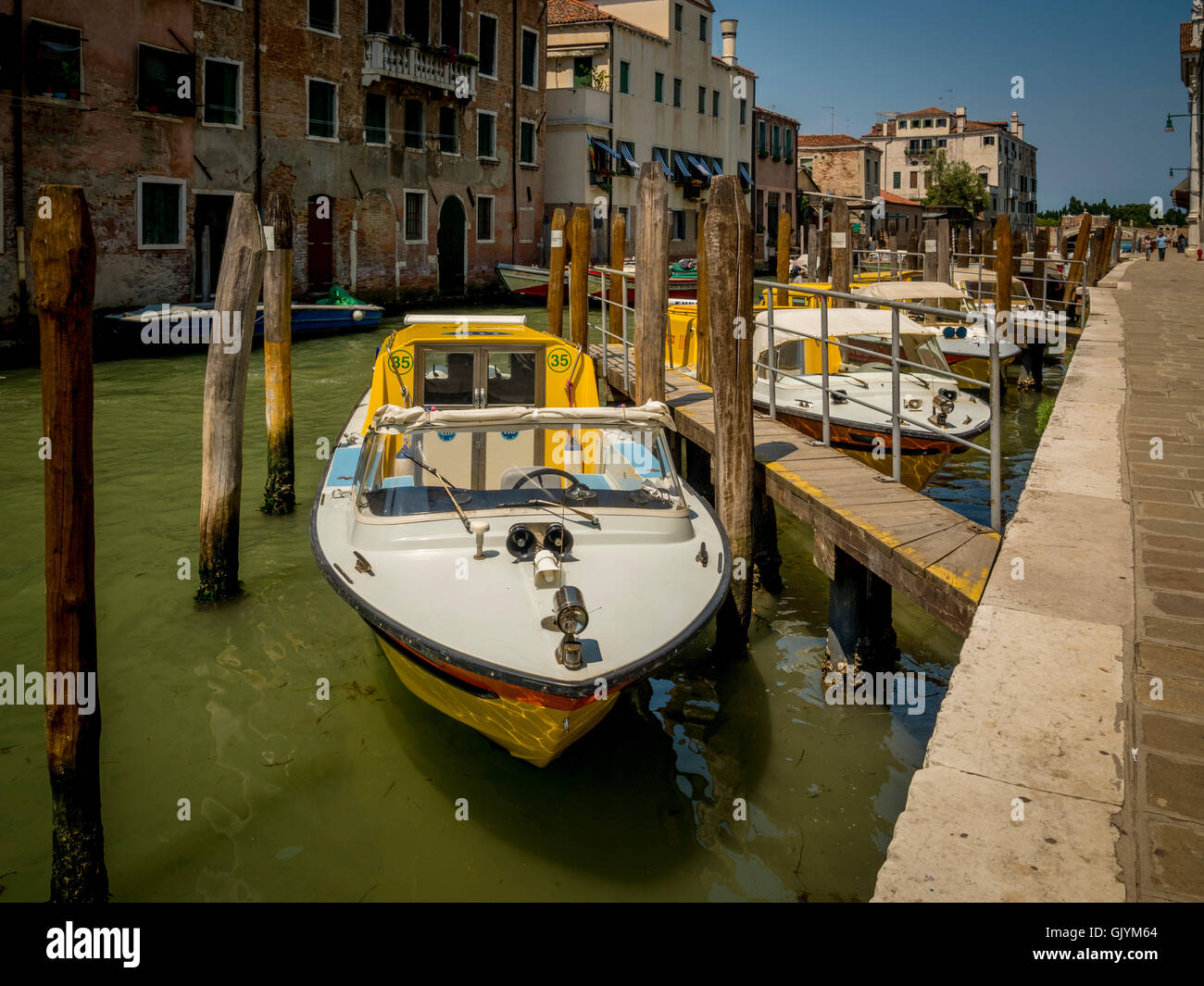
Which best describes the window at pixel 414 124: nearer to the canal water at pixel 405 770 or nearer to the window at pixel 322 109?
the window at pixel 322 109

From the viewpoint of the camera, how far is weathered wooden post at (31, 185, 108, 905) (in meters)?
3.86

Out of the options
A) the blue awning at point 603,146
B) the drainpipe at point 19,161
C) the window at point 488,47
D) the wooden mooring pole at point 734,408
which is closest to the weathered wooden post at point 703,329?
the wooden mooring pole at point 734,408

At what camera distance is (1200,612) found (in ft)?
13.6

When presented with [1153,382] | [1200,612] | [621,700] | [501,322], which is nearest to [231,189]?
[501,322]

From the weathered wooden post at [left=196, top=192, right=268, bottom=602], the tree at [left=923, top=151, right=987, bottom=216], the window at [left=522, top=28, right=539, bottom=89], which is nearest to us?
the weathered wooden post at [left=196, top=192, right=268, bottom=602]

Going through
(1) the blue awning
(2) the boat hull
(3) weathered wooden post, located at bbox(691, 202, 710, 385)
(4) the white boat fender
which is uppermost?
(1) the blue awning

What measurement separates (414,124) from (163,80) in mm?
7727

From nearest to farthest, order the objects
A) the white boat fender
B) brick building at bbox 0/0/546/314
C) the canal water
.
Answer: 1. the canal water
2. the white boat fender
3. brick building at bbox 0/0/546/314

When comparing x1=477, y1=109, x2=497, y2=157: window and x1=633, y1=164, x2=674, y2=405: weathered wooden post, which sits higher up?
x1=477, y1=109, x2=497, y2=157: window

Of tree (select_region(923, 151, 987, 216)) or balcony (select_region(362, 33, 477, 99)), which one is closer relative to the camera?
balcony (select_region(362, 33, 477, 99))

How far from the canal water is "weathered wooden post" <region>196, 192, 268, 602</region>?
347mm

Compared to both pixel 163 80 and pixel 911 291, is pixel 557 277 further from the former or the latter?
pixel 163 80

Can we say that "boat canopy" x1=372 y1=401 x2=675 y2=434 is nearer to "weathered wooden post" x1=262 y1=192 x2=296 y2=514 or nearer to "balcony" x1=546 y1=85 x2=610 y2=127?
"weathered wooden post" x1=262 y1=192 x2=296 y2=514

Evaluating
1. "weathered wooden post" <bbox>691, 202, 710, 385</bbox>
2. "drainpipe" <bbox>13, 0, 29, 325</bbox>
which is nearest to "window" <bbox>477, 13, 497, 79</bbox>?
"drainpipe" <bbox>13, 0, 29, 325</bbox>
